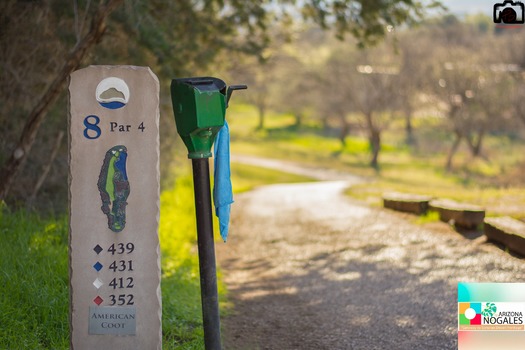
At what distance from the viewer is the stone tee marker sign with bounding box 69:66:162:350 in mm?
4574

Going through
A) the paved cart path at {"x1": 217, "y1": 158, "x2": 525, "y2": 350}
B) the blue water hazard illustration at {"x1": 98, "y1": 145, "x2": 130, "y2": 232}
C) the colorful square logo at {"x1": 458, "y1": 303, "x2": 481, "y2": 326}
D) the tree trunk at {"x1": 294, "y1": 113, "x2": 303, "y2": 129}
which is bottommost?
the tree trunk at {"x1": 294, "y1": 113, "x2": 303, "y2": 129}

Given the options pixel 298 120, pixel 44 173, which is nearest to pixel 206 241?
pixel 44 173

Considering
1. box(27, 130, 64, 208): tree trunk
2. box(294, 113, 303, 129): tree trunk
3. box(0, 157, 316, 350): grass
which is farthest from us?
box(294, 113, 303, 129): tree trunk

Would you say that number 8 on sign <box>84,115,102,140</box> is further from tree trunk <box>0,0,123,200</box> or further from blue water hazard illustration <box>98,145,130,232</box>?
tree trunk <box>0,0,123,200</box>

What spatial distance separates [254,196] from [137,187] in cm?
1649

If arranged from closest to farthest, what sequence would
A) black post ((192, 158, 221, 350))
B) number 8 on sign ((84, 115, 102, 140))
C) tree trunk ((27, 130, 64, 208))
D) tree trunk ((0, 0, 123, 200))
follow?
1. number 8 on sign ((84, 115, 102, 140))
2. black post ((192, 158, 221, 350))
3. tree trunk ((0, 0, 123, 200))
4. tree trunk ((27, 130, 64, 208))

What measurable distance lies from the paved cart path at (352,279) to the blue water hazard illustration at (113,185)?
2093 mm

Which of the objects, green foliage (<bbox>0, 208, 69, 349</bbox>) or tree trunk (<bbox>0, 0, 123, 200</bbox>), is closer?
green foliage (<bbox>0, 208, 69, 349</bbox>)

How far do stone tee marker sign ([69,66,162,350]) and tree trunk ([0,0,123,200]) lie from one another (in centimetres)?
375

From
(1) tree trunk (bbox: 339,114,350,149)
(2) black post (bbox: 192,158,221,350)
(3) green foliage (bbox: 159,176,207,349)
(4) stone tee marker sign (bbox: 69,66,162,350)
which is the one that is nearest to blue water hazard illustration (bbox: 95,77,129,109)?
(4) stone tee marker sign (bbox: 69,66,162,350)

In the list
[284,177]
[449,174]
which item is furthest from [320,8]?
[449,174]

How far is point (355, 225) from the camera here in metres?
12.6

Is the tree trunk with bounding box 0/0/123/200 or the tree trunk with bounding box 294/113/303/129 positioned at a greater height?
the tree trunk with bounding box 0/0/123/200

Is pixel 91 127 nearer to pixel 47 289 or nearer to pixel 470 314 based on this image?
pixel 47 289
